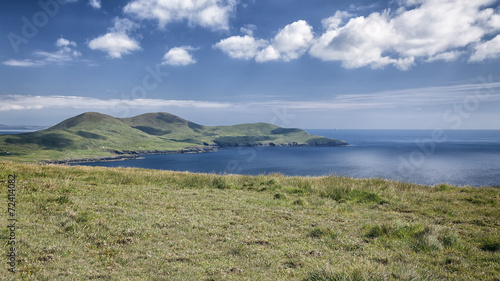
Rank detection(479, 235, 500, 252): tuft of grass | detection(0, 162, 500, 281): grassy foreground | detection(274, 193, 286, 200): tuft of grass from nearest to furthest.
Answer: detection(0, 162, 500, 281): grassy foreground
detection(479, 235, 500, 252): tuft of grass
detection(274, 193, 286, 200): tuft of grass

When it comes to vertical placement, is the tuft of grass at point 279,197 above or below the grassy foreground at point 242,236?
below

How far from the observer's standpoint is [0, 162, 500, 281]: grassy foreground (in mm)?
7941

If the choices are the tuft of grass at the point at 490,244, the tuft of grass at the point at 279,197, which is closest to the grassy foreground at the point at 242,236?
the tuft of grass at the point at 490,244

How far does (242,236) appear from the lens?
11.2 m

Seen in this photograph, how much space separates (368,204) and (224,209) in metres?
10.4

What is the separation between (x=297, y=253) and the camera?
9.58m

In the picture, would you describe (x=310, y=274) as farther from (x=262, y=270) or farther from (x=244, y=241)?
(x=244, y=241)

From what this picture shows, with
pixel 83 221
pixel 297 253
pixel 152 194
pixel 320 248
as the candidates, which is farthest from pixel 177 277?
pixel 152 194

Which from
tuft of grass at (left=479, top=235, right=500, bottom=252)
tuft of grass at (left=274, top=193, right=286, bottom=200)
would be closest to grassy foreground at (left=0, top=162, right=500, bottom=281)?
tuft of grass at (left=479, top=235, right=500, bottom=252)

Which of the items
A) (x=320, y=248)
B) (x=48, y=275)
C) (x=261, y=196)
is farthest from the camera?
(x=261, y=196)

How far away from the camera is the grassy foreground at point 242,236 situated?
7.94 metres

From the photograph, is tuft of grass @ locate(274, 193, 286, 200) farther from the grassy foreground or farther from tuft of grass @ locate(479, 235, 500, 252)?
tuft of grass @ locate(479, 235, 500, 252)

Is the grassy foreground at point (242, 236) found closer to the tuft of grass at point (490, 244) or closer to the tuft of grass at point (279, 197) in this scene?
the tuft of grass at point (490, 244)

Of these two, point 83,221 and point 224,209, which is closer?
point 83,221
